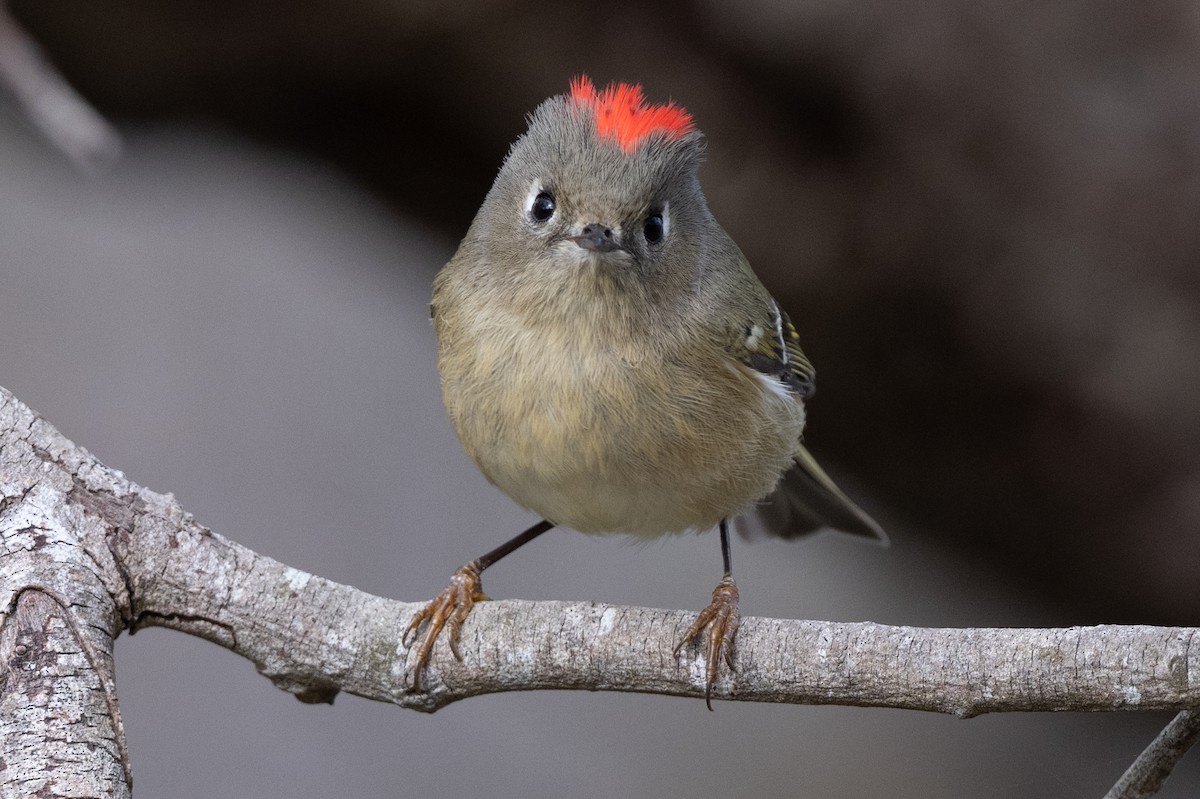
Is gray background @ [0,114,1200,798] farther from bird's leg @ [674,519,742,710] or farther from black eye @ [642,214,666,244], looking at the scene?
black eye @ [642,214,666,244]

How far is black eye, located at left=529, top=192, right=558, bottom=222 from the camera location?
1.77 metres

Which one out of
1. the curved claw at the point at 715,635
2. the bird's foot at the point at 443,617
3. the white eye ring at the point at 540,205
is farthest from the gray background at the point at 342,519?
the white eye ring at the point at 540,205

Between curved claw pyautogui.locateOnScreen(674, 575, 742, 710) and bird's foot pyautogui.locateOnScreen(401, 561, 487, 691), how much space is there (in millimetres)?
332

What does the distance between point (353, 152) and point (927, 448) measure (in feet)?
5.23

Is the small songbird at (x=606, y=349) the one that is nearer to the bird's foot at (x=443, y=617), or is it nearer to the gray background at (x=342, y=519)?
the bird's foot at (x=443, y=617)

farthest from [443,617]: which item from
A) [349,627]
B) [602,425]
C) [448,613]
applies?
[602,425]

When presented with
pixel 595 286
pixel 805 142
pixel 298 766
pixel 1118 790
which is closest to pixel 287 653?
pixel 595 286

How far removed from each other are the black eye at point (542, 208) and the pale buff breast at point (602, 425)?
0.16m

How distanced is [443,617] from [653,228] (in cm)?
64

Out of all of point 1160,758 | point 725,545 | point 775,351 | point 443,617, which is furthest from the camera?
point 725,545

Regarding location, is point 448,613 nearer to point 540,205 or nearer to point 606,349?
point 606,349

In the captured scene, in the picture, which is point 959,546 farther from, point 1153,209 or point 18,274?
point 18,274

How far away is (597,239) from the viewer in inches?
65.0

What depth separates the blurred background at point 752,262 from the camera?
234 cm
